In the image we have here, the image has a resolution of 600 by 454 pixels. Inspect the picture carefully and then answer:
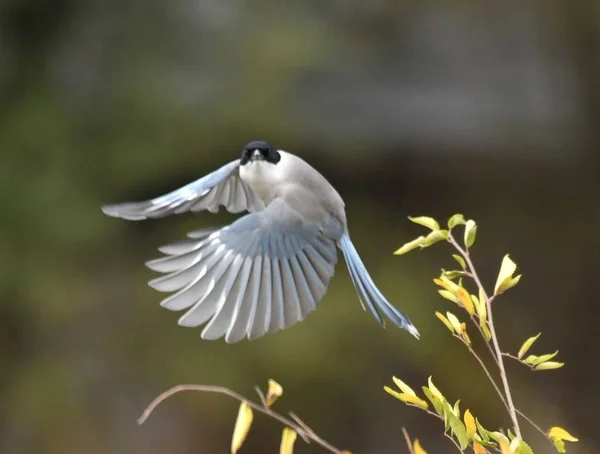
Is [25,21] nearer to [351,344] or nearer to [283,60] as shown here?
[283,60]

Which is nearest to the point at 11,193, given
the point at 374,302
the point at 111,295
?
the point at 111,295

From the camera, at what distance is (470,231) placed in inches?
18.9

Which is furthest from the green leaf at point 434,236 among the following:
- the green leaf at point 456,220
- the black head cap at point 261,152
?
the black head cap at point 261,152

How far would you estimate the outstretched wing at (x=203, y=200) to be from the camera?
0.46 m

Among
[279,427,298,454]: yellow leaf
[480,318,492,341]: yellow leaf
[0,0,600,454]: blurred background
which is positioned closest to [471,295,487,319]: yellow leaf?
[480,318,492,341]: yellow leaf

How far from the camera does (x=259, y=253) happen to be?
542 mm

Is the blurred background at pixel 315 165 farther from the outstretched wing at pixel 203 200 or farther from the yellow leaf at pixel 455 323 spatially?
the yellow leaf at pixel 455 323

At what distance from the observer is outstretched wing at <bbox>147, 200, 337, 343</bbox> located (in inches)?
17.9

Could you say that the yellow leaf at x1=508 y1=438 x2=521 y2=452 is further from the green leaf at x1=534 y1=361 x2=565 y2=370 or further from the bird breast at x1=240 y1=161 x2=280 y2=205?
the bird breast at x1=240 y1=161 x2=280 y2=205

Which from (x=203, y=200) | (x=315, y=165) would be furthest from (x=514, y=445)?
(x=315, y=165)

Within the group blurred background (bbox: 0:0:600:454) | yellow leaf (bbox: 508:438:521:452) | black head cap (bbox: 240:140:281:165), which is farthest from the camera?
blurred background (bbox: 0:0:600:454)

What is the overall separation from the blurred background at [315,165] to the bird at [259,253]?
0.99 m

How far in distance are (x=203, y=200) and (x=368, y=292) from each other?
14cm

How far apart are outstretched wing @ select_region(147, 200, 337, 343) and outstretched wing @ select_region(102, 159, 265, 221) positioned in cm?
3
